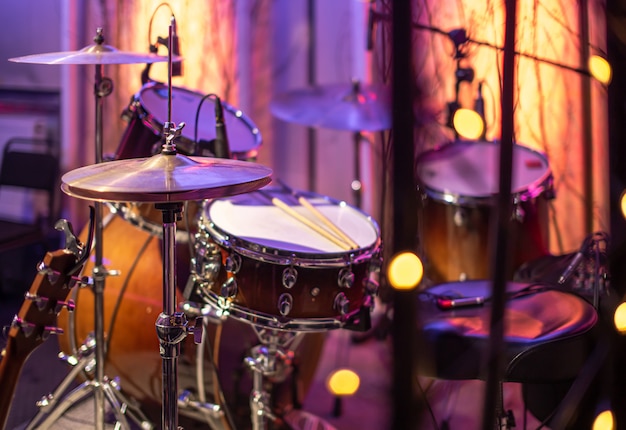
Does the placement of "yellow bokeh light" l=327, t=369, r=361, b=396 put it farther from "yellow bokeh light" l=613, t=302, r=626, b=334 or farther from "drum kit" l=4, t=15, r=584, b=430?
"yellow bokeh light" l=613, t=302, r=626, b=334

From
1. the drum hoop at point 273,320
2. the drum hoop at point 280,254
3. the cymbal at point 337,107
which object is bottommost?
the drum hoop at point 273,320

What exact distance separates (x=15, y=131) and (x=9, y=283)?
790 mm

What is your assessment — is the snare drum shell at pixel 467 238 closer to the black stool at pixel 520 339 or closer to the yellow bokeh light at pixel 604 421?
the black stool at pixel 520 339

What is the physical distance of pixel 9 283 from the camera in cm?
324

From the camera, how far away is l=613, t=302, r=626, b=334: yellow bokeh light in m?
1.36

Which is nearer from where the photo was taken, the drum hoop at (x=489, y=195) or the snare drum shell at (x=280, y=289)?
the snare drum shell at (x=280, y=289)

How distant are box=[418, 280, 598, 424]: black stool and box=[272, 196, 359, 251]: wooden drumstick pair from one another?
10.1 inches

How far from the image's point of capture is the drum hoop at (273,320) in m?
1.70

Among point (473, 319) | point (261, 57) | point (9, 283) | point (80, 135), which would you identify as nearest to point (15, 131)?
point (80, 135)

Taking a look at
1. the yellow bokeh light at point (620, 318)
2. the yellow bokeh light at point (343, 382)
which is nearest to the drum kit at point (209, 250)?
the yellow bokeh light at point (343, 382)

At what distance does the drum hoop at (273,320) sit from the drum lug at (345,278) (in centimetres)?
8

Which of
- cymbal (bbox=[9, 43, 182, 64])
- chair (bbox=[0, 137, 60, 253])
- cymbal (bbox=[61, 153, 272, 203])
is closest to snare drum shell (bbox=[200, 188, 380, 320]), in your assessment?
cymbal (bbox=[61, 153, 272, 203])

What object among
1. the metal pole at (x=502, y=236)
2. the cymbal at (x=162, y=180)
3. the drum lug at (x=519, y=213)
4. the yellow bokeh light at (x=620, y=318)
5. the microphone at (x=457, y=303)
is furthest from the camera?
the drum lug at (x=519, y=213)

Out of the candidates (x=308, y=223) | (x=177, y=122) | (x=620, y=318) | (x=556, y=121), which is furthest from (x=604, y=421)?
(x=556, y=121)
